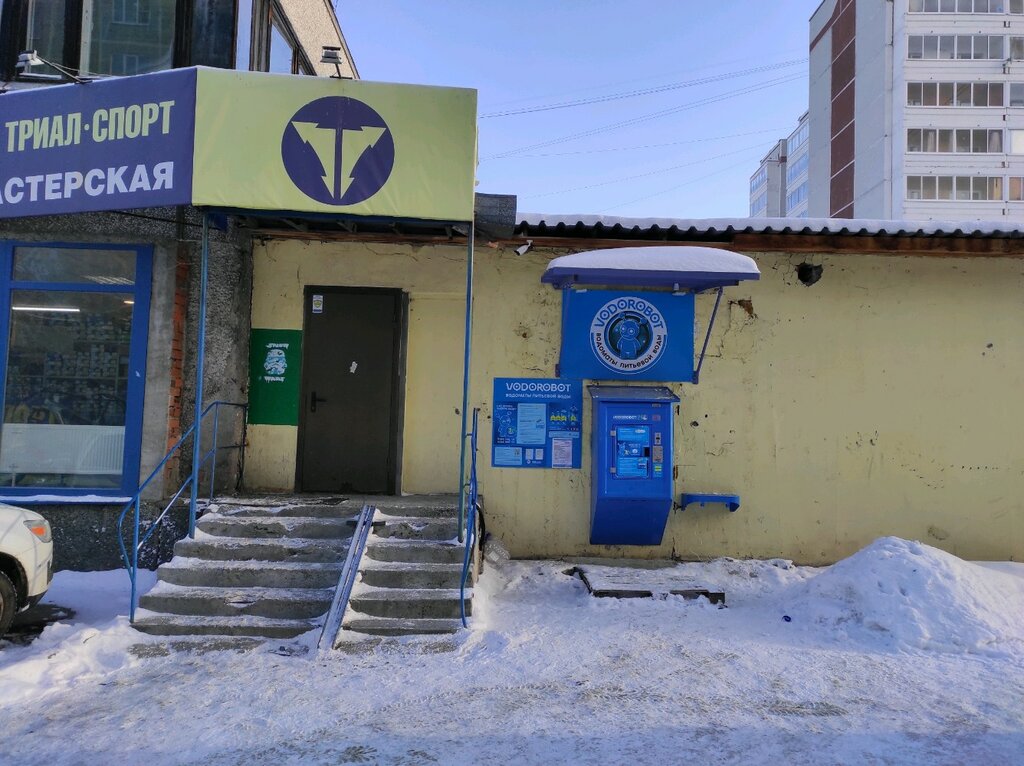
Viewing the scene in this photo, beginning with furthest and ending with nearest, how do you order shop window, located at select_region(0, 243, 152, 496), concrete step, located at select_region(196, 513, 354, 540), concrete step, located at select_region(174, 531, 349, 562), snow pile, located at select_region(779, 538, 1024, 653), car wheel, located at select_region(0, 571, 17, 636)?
shop window, located at select_region(0, 243, 152, 496) → concrete step, located at select_region(196, 513, 354, 540) → concrete step, located at select_region(174, 531, 349, 562) → snow pile, located at select_region(779, 538, 1024, 653) → car wheel, located at select_region(0, 571, 17, 636)

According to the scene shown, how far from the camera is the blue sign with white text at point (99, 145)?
218 inches

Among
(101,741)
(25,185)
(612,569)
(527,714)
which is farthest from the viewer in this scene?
(612,569)

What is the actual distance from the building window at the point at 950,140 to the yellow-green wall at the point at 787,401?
46.5 metres

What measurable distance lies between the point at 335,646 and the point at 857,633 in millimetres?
3901

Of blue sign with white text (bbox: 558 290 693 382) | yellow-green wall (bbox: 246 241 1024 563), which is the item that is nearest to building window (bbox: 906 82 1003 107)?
yellow-green wall (bbox: 246 241 1024 563)

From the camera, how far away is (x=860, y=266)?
25.3 ft

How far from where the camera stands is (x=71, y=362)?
6.90m

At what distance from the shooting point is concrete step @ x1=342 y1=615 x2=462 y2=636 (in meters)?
5.27

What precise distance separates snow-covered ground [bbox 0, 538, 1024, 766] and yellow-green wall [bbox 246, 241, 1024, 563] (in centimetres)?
138

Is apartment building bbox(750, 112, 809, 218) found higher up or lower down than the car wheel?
higher up

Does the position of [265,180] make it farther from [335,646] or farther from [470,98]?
[335,646]

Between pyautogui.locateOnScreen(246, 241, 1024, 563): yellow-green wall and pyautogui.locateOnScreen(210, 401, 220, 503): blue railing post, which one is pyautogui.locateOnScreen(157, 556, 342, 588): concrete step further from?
pyautogui.locateOnScreen(246, 241, 1024, 563): yellow-green wall

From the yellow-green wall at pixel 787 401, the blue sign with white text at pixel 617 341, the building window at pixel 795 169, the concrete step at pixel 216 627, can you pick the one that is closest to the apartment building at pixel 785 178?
the building window at pixel 795 169

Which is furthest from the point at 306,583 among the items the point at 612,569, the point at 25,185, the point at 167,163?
the point at 25,185
